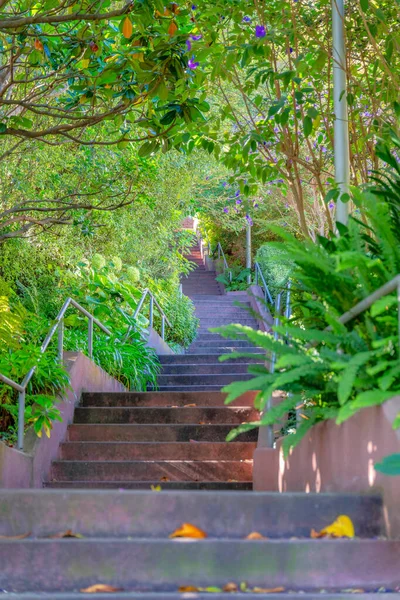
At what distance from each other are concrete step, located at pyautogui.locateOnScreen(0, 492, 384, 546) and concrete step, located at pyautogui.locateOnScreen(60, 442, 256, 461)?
11.2ft

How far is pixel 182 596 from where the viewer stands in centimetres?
234

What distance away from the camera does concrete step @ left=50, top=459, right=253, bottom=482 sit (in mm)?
6125

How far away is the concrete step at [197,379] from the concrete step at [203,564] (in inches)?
234

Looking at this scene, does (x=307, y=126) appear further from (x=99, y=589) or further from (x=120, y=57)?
(x=99, y=589)

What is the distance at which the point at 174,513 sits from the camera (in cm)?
300

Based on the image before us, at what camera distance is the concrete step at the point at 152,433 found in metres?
6.73

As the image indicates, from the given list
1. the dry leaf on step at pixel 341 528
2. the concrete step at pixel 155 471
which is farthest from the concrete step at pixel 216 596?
the concrete step at pixel 155 471

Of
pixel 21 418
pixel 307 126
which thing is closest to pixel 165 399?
pixel 21 418

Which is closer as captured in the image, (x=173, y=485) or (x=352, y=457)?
(x=352, y=457)

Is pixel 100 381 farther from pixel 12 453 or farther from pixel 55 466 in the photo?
pixel 12 453

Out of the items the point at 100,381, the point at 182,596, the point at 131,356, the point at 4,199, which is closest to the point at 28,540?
the point at 182,596

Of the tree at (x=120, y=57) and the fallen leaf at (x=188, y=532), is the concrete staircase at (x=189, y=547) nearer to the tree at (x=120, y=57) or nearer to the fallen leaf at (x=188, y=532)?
the fallen leaf at (x=188, y=532)

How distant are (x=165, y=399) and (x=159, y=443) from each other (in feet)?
3.86

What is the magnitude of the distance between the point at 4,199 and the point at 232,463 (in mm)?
4660
